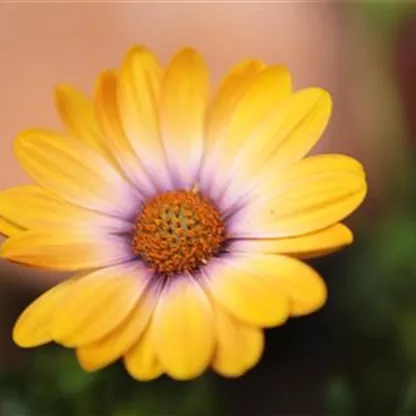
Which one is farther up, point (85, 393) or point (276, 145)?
point (276, 145)

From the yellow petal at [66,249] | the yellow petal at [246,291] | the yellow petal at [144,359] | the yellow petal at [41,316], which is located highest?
the yellow petal at [66,249]

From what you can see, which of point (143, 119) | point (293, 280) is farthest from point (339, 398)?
point (143, 119)

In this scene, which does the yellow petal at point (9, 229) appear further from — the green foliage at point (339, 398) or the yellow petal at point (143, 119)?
the green foliage at point (339, 398)

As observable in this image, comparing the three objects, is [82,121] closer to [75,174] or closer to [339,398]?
[75,174]

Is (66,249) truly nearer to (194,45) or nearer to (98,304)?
(98,304)

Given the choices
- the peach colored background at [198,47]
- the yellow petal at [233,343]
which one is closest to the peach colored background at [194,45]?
the peach colored background at [198,47]
